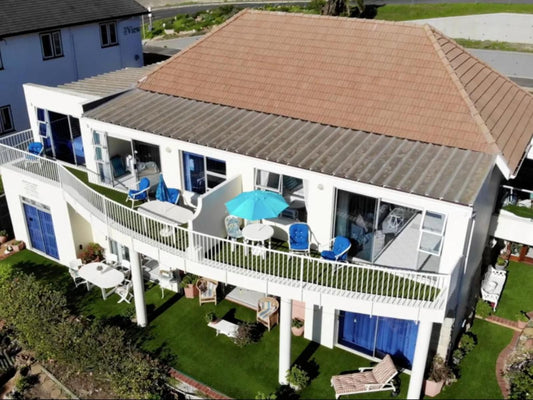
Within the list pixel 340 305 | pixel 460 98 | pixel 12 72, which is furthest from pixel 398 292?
pixel 12 72

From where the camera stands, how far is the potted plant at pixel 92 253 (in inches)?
892

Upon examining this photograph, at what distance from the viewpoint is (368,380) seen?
55.0ft

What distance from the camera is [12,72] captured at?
30.4 m

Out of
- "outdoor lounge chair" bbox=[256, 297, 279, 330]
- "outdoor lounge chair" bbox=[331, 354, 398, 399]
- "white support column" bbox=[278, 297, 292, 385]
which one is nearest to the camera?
"white support column" bbox=[278, 297, 292, 385]

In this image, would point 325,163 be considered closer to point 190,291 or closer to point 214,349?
point 214,349

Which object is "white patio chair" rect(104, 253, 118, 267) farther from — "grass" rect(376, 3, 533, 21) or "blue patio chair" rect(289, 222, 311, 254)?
"grass" rect(376, 3, 533, 21)

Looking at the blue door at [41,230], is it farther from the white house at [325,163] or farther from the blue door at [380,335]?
the blue door at [380,335]

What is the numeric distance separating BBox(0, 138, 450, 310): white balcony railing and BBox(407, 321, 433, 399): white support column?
0.85 meters

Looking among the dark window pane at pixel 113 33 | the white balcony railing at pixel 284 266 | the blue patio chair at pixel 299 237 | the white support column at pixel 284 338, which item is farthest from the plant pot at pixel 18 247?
the dark window pane at pixel 113 33

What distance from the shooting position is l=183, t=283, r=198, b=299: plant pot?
68.8ft

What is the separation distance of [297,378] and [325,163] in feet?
22.1

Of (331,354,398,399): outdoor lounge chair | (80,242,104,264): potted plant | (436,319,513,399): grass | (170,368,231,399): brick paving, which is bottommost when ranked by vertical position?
(170,368,231,399): brick paving

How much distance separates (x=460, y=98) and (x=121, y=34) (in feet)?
89.7

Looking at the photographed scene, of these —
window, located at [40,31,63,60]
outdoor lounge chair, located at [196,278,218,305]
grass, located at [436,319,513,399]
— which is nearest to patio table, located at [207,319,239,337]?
outdoor lounge chair, located at [196,278,218,305]
